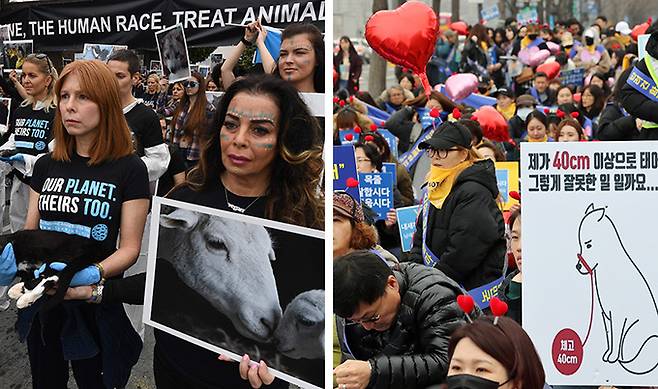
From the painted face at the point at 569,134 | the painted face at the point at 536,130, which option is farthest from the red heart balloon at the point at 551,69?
the painted face at the point at 569,134

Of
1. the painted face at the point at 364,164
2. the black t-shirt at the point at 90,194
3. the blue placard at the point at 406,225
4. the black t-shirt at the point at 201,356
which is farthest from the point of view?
the painted face at the point at 364,164

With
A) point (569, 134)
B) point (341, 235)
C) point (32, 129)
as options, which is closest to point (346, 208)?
point (341, 235)

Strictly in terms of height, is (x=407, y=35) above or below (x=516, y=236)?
above

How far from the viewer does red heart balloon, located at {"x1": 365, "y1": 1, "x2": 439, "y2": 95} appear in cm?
541

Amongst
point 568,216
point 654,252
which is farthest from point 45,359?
point 654,252

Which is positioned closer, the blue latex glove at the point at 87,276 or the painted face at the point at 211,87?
the painted face at the point at 211,87

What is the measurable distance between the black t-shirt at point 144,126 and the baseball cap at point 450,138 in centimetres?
178

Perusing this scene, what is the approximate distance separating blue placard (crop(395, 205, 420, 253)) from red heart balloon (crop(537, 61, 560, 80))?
9.27m

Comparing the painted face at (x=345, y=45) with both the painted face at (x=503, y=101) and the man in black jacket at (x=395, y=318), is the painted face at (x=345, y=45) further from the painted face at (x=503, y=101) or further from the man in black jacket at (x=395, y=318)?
the man in black jacket at (x=395, y=318)

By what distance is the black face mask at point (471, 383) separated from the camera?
97.7 inches

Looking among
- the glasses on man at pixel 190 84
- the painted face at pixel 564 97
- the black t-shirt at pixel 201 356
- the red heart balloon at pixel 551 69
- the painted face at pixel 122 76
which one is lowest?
the black t-shirt at pixel 201 356

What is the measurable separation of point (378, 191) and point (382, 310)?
3030 millimetres

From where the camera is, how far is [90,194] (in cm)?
330

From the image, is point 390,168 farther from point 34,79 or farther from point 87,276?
point 87,276
